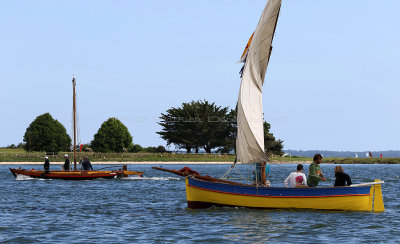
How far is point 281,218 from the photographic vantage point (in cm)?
2548

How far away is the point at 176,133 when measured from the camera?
14362 centimetres

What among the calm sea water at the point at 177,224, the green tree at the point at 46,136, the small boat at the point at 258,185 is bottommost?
the calm sea water at the point at 177,224

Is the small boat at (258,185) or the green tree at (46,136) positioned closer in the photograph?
the small boat at (258,185)

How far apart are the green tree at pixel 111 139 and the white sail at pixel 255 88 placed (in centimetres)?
10591

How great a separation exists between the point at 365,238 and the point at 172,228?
23.6 feet

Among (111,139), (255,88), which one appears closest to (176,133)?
(111,139)

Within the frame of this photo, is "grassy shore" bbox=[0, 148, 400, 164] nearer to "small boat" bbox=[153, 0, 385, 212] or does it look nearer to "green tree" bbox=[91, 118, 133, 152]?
"green tree" bbox=[91, 118, 133, 152]

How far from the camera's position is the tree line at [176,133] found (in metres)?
130

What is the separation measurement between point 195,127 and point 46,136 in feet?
114

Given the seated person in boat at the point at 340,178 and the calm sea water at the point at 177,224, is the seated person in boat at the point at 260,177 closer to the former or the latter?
the calm sea water at the point at 177,224

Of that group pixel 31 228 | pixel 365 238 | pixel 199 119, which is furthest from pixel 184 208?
pixel 199 119

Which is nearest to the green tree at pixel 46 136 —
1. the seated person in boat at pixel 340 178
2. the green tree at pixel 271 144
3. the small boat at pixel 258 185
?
the green tree at pixel 271 144

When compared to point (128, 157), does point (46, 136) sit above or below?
above

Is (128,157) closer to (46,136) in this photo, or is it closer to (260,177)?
(46,136)
